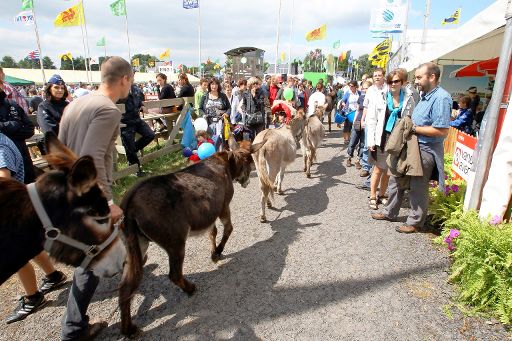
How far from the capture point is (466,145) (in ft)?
16.2

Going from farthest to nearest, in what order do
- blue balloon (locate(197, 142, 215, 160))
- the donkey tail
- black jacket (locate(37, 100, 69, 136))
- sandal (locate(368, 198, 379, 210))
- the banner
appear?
1. the banner
2. blue balloon (locate(197, 142, 215, 160))
3. sandal (locate(368, 198, 379, 210))
4. the donkey tail
5. black jacket (locate(37, 100, 69, 136))

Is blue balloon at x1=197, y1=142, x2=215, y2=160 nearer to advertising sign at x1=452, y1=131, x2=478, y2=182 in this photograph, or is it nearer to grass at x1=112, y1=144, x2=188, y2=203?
grass at x1=112, y1=144, x2=188, y2=203

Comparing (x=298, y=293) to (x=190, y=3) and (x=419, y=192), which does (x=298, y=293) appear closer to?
(x=419, y=192)

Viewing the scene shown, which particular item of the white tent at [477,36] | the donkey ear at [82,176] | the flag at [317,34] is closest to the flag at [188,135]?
the white tent at [477,36]

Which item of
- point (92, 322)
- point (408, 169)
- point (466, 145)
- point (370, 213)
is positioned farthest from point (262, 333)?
point (466, 145)

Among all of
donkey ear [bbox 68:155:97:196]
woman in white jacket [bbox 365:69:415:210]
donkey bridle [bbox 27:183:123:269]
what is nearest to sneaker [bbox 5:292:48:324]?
donkey bridle [bbox 27:183:123:269]

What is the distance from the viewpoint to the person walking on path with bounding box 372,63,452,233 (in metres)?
3.68

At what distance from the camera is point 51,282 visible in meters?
3.14

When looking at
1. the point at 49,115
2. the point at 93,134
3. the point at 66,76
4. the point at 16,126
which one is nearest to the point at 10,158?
the point at 16,126

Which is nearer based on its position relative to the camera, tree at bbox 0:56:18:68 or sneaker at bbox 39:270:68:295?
sneaker at bbox 39:270:68:295

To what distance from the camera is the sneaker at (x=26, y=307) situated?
107 inches

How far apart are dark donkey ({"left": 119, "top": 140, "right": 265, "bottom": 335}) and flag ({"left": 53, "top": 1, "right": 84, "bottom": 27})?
21.1 m

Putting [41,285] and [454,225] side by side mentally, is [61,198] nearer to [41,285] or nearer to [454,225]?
[41,285]

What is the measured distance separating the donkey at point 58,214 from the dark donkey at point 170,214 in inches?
29.2
